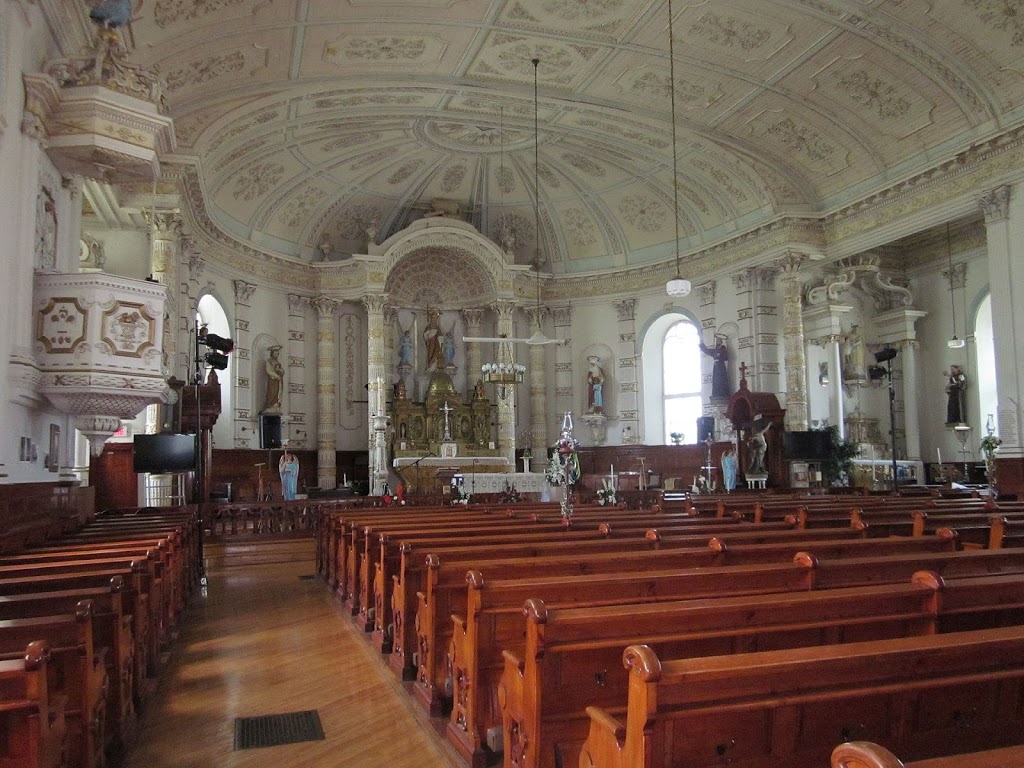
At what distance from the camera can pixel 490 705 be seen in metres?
4.11

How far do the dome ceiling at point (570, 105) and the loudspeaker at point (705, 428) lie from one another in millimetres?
4809

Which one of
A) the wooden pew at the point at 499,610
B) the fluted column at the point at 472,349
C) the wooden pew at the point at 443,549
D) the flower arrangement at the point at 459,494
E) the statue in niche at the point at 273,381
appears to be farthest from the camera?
the fluted column at the point at 472,349

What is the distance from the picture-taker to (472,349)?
24.3 m

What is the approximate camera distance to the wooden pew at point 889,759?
1496 mm

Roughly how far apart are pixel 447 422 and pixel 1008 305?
45.1 feet

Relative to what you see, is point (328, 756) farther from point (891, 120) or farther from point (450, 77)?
point (891, 120)

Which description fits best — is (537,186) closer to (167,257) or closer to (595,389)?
(595,389)

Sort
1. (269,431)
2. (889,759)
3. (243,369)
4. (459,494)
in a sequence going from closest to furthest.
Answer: (889,759) → (459,494) → (243,369) → (269,431)

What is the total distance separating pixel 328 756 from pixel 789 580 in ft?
8.53

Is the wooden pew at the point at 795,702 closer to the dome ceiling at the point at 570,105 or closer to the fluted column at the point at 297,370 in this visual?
the dome ceiling at the point at 570,105

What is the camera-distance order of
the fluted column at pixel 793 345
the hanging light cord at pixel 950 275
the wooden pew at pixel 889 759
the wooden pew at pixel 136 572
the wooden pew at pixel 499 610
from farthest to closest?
the hanging light cord at pixel 950 275, the fluted column at pixel 793 345, the wooden pew at pixel 136 572, the wooden pew at pixel 499 610, the wooden pew at pixel 889 759

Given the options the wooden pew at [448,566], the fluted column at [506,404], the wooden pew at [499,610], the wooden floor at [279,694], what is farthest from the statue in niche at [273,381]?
the wooden pew at [499,610]

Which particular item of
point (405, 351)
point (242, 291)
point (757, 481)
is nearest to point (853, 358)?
point (757, 481)

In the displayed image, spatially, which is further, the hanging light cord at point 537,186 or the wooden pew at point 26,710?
the hanging light cord at point 537,186
